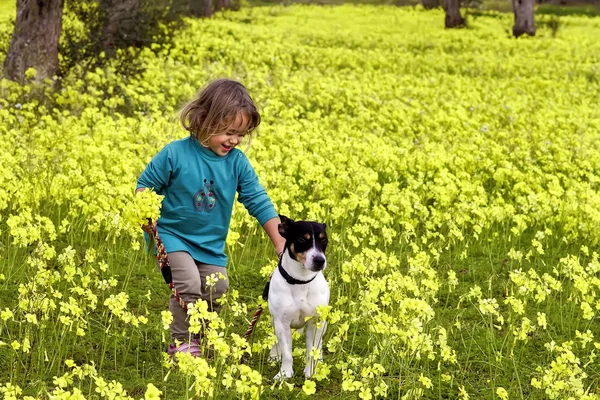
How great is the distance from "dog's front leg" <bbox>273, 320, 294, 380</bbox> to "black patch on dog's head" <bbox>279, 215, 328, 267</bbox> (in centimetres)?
40

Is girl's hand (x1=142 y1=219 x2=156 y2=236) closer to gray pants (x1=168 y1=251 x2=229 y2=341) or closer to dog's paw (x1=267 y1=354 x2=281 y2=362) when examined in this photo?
gray pants (x1=168 y1=251 x2=229 y2=341)

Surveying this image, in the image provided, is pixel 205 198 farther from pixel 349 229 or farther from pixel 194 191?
pixel 349 229

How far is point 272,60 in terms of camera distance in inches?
736

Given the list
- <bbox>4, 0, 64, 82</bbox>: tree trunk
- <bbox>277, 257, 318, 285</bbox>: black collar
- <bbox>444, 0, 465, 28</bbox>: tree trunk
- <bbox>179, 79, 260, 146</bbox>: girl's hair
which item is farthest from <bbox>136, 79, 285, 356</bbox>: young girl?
<bbox>444, 0, 465, 28</bbox>: tree trunk

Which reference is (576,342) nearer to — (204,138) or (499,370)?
(499,370)

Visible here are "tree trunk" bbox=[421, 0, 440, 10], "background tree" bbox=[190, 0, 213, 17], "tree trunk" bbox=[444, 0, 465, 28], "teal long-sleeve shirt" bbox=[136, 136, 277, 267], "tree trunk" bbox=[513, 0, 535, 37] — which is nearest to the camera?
"teal long-sleeve shirt" bbox=[136, 136, 277, 267]

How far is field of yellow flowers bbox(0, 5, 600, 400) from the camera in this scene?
467 cm

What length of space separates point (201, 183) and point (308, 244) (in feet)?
2.91

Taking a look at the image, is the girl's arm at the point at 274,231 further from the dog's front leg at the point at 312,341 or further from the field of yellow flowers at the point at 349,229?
the dog's front leg at the point at 312,341

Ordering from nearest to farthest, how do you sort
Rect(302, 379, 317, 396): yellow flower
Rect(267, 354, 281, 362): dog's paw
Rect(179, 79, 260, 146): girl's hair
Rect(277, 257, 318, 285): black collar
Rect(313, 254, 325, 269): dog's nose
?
Rect(302, 379, 317, 396): yellow flower → Rect(313, 254, 325, 269): dog's nose → Rect(277, 257, 318, 285): black collar → Rect(179, 79, 260, 146): girl's hair → Rect(267, 354, 281, 362): dog's paw

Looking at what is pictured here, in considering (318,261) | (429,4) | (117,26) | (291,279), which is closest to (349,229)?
(291,279)

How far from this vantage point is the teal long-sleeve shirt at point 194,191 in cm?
498

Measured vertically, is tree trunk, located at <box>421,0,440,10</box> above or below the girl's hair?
above

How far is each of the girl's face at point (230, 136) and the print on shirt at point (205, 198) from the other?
0.20 m
